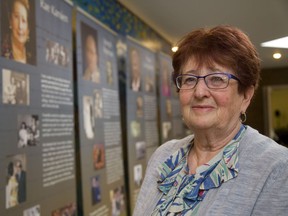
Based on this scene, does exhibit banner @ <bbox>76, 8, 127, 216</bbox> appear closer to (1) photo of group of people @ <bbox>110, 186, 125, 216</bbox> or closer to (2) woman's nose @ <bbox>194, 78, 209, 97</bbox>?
(1) photo of group of people @ <bbox>110, 186, 125, 216</bbox>

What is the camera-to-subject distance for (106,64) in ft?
9.59

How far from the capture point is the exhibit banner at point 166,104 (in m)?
4.40

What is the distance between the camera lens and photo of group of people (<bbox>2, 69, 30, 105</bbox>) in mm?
1722

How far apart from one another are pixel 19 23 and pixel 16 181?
784 mm

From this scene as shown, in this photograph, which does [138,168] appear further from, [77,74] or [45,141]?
[45,141]

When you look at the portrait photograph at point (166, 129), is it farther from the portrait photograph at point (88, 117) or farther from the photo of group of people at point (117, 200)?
the portrait photograph at point (88, 117)

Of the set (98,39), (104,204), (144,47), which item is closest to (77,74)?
(98,39)

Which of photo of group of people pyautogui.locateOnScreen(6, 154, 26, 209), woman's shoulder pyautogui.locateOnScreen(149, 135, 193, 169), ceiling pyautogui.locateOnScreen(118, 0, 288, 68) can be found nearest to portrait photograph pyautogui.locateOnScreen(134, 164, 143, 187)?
ceiling pyautogui.locateOnScreen(118, 0, 288, 68)

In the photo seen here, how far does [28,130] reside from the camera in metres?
1.88

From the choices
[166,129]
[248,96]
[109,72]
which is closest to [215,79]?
[248,96]

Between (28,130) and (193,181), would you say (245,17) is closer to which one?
(193,181)

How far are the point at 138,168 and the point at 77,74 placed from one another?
1.42 meters

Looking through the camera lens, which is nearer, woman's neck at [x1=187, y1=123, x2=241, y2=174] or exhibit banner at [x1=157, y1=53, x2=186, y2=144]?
woman's neck at [x1=187, y1=123, x2=241, y2=174]

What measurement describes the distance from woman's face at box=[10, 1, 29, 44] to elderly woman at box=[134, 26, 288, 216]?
0.92 metres
